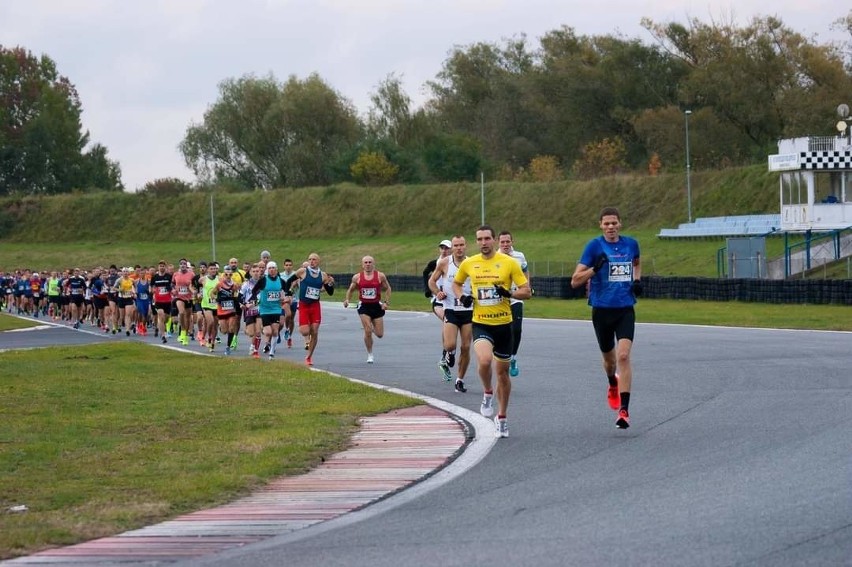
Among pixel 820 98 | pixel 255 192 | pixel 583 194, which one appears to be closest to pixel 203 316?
pixel 583 194

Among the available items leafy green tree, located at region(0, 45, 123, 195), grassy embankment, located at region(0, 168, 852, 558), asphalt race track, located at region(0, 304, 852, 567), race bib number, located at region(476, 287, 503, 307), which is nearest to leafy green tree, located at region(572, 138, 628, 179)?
grassy embankment, located at region(0, 168, 852, 558)

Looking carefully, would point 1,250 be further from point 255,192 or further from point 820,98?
point 820,98

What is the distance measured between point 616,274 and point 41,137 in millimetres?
107102

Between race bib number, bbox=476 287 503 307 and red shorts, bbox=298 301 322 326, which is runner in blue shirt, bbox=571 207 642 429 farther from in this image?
red shorts, bbox=298 301 322 326

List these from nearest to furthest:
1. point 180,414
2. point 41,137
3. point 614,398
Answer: point 614,398, point 180,414, point 41,137

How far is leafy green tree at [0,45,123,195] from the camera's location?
114 meters

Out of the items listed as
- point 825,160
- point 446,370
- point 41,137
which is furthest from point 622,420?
Result: point 41,137

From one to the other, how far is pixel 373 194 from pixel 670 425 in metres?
79.5

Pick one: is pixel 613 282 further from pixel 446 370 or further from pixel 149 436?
pixel 446 370

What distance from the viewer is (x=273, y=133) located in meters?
105

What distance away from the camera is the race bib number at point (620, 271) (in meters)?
12.6

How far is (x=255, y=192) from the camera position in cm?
9612

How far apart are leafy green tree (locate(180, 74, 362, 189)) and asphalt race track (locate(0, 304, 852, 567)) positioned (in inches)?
3455

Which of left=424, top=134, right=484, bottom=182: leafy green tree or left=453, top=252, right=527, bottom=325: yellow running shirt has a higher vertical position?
left=424, top=134, right=484, bottom=182: leafy green tree
